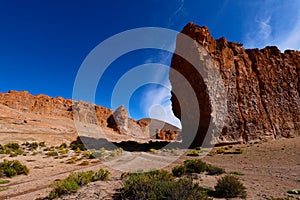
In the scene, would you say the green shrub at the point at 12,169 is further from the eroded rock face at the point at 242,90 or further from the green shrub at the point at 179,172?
the eroded rock face at the point at 242,90

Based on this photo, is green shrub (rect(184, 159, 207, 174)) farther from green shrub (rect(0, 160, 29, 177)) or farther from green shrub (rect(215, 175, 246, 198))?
green shrub (rect(0, 160, 29, 177))

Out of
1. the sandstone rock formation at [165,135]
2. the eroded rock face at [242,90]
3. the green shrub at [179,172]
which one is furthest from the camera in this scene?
the sandstone rock formation at [165,135]

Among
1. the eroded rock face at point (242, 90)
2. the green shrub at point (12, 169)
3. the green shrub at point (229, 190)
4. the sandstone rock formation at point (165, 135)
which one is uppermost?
the eroded rock face at point (242, 90)

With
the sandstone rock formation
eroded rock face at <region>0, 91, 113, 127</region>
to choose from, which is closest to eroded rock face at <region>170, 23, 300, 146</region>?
the sandstone rock formation

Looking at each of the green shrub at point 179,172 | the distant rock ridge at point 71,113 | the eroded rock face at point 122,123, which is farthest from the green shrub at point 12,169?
the eroded rock face at point 122,123

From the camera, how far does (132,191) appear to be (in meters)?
5.52

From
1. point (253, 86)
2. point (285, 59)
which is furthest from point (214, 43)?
point (285, 59)

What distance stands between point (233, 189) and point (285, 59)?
29912mm

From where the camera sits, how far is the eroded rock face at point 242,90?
22188 millimetres

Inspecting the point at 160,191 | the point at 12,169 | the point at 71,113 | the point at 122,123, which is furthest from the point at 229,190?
the point at 122,123

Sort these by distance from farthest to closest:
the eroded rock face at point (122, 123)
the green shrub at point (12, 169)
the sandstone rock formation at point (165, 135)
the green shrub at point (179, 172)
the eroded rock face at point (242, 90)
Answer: the eroded rock face at point (122, 123), the sandstone rock formation at point (165, 135), the eroded rock face at point (242, 90), the green shrub at point (12, 169), the green shrub at point (179, 172)

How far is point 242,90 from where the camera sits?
2386 centimetres

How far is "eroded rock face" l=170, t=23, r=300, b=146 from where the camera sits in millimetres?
22188

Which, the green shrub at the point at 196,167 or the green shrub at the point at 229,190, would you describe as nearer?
the green shrub at the point at 229,190
